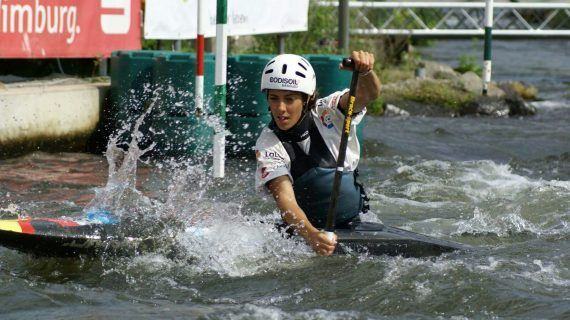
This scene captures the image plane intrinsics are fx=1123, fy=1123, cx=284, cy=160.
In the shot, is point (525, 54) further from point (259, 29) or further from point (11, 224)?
point (11, 224)

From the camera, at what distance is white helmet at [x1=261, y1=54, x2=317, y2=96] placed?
668cm

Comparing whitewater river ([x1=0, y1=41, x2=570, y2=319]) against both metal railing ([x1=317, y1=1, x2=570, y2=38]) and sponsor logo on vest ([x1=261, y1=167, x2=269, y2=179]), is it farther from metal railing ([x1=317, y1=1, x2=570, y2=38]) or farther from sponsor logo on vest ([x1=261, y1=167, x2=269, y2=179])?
metal railing ([x1=317, y1=1, x2=570, y2=38])

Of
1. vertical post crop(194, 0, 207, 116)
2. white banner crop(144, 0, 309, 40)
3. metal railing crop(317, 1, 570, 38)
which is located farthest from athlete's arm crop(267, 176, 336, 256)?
metal railing crop(317, 1, 570, 38)

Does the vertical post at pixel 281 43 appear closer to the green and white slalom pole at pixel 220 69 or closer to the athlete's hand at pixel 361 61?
the green and white slalom pole at pixel 220 69

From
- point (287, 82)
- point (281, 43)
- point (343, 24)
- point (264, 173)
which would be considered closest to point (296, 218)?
point (264, 173)

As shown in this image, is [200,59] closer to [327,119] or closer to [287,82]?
[327,119]

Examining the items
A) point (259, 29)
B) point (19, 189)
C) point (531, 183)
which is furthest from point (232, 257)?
point (259, 29)

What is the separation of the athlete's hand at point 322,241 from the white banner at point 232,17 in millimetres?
4770

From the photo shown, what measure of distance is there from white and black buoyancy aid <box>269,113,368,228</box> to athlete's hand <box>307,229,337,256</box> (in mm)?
406

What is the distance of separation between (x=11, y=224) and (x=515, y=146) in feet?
26.7

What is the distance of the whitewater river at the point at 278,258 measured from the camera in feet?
20.2

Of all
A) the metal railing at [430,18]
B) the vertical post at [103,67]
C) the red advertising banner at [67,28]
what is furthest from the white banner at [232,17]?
the metal railing at [430,18]

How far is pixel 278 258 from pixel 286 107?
0.96 m

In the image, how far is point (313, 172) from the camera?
6930 millimetres
